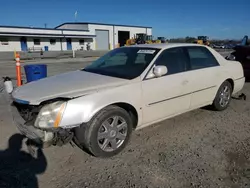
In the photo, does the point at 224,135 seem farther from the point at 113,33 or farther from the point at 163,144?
the point at 113,33

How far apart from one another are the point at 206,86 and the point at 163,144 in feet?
5.26

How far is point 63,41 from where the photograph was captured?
45031 millimetres

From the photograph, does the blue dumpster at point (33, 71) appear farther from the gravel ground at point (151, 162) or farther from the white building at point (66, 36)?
the white building at point (66, 36)

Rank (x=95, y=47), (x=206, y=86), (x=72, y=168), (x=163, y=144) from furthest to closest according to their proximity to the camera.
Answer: (x=95, y=47) < (x=206, y=86) < (x=163, y=144) < (x=72, y=168)

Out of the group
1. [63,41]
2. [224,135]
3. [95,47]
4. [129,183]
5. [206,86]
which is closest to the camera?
[129,183]

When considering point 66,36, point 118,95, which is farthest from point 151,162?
point 66,36

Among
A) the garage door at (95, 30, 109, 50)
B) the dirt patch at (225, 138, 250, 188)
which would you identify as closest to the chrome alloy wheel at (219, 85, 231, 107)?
the dirt patch at (225, 138, 250, 188)

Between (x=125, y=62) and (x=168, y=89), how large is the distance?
97 cm

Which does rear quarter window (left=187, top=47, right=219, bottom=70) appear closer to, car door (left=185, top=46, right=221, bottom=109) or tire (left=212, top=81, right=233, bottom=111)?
car door (left=185, top=46, right=221, bottom=109)

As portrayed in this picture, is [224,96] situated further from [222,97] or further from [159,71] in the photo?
[159,71]

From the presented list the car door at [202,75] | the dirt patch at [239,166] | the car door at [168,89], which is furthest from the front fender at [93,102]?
the dirt patch at [239,166]

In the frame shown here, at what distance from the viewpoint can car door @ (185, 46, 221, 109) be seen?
4.05m

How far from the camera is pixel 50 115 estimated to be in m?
2.61

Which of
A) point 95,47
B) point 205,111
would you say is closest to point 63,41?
point 95,47
